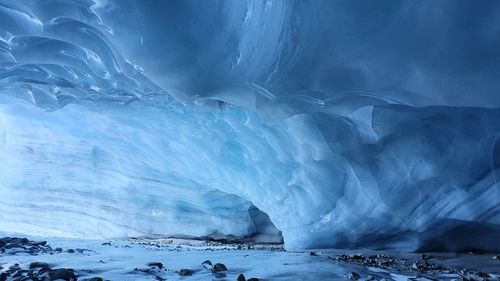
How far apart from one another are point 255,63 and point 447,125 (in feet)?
8.42

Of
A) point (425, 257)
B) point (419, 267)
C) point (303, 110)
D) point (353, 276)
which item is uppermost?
point (303, 110)

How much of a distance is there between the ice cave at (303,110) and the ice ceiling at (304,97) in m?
0.02

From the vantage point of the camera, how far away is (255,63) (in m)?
5.64

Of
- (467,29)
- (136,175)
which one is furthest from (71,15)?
(136,175)

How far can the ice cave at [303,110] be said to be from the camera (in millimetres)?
4535

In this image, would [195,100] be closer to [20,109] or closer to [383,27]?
[383,27]

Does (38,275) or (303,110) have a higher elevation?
(303,110)

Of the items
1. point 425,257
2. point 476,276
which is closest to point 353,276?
point 476,276

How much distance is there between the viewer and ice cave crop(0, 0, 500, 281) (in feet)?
14.9

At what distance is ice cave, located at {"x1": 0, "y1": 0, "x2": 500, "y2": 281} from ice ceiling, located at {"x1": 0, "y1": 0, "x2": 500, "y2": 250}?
0.07ft

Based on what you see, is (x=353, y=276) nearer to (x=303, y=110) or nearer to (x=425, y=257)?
(x=425, y=257)

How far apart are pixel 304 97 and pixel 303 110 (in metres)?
0.33

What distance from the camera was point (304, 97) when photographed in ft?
19.0

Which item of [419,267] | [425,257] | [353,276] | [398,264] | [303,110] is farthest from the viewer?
[303,110]
